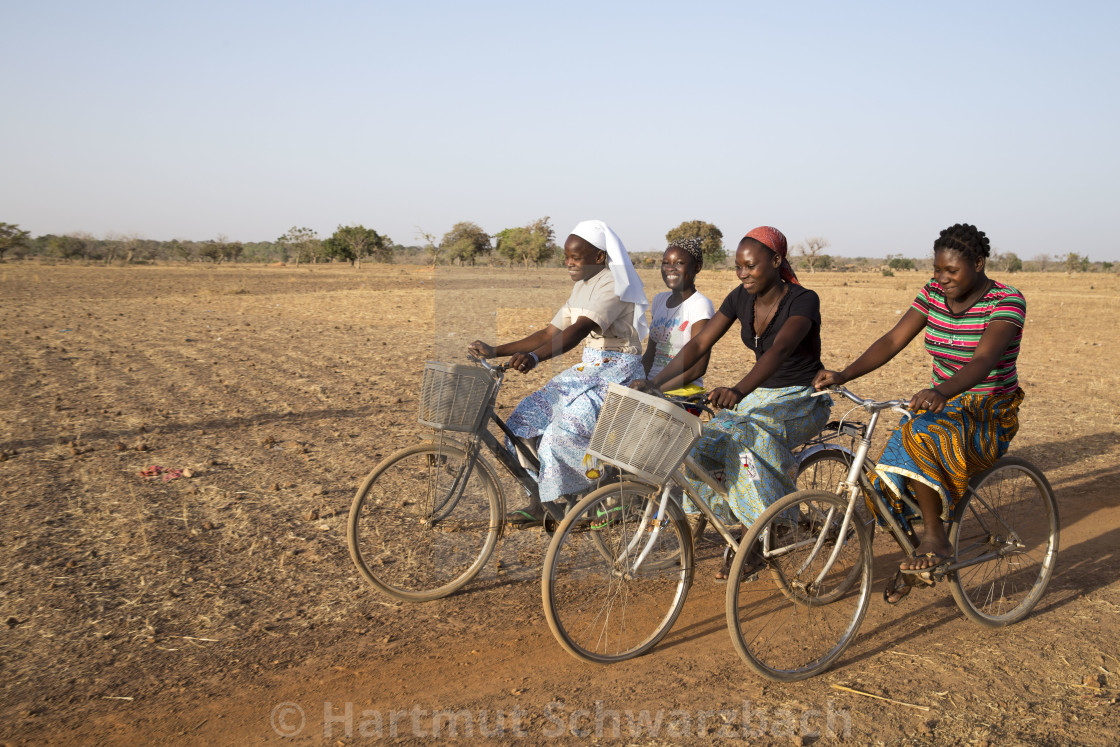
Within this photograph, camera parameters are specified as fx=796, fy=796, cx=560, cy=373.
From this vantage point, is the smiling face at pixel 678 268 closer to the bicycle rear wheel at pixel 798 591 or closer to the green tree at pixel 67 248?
the bicycle rear wheel at pixel 798 591

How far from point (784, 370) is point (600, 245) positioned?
46.7 inches

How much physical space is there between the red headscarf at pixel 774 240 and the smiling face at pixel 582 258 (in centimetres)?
80

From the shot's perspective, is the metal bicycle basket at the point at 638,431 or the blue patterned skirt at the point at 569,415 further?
the blue patterned skirt at the point at 569,415

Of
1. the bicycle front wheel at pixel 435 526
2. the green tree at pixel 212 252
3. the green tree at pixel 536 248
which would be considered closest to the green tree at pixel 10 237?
the green tree at pixel 212 252

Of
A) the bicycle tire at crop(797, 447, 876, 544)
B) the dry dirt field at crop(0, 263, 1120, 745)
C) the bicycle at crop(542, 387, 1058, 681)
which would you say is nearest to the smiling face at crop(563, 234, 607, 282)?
the dry dirt field at crop(0, 263, 1120, 745)

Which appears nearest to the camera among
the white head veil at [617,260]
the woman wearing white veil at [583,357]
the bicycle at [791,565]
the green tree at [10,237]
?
the bicycle at [791,565]

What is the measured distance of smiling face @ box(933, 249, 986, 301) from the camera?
3852 mm

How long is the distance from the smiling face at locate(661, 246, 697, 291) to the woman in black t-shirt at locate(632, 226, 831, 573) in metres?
1.02

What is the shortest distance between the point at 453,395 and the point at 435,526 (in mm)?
805

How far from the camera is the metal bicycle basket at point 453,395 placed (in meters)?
3.80

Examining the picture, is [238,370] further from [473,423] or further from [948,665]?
[948,665]

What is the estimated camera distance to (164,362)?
37.2ft

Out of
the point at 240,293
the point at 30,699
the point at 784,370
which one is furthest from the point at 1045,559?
the point at 240,293

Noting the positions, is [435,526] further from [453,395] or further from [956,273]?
[956,273]
